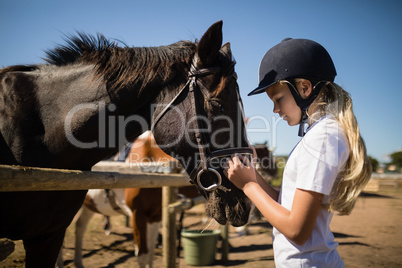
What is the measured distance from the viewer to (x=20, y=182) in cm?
136

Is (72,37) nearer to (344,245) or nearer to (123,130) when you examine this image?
(123,130)

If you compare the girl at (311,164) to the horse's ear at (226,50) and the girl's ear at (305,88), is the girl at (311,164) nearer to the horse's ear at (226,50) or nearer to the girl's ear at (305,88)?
the girl's ear at (305,88)

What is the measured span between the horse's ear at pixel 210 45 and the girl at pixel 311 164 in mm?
424

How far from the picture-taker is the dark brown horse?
5.72ft

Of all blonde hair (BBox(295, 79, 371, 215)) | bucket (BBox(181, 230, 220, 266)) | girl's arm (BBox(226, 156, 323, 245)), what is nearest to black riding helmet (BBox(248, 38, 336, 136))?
blonde hair (BBox(295, 79, 371, 215))

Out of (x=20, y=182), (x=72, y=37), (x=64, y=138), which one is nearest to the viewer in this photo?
(x=20, y=182)

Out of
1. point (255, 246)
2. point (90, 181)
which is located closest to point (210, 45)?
point (90, 181)

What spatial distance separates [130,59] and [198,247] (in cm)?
415

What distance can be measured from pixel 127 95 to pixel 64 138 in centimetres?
51

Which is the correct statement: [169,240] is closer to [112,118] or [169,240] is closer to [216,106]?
[112,118]

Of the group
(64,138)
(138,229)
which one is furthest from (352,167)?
(138,229)

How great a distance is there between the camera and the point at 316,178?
1144 mm

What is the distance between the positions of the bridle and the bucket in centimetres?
363

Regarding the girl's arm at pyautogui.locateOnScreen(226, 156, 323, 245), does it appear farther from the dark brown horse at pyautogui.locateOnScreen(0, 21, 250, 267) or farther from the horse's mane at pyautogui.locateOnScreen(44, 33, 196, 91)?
the horse's mane at pyautogui.locateOnScreen(44, 33, 196, 91)
